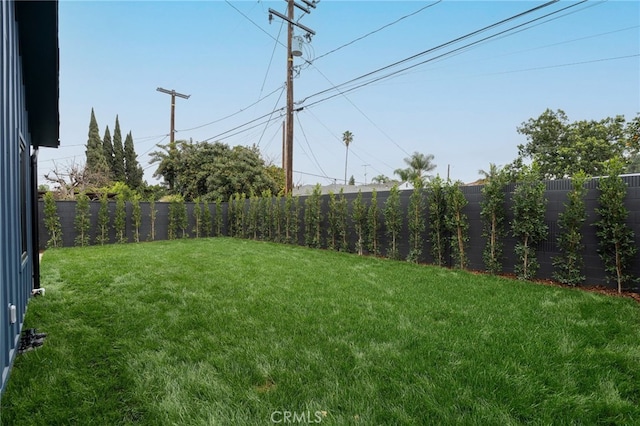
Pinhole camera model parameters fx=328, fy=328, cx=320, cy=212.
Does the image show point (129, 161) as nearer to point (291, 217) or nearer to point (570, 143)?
point (291, 217)

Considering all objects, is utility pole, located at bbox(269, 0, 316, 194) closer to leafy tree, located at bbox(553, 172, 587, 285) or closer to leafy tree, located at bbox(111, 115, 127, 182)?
leafy tree, located at bbox(553, 172, 587, 285)

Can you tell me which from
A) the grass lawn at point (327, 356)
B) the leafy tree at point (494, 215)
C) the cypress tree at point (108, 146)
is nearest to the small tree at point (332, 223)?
the leafy tree at point (494, 215)

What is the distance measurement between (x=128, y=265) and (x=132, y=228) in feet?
18.7

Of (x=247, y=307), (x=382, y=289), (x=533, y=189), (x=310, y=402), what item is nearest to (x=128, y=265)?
(x=247, y=307)

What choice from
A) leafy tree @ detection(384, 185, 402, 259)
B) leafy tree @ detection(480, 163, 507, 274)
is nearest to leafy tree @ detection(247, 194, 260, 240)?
leafy tree @ detection(384, 185, 402, 259)

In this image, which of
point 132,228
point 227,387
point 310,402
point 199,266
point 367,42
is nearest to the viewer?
point 310,402

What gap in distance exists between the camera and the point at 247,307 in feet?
11.4

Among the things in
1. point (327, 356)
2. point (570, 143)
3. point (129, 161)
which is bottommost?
point (327, 356)

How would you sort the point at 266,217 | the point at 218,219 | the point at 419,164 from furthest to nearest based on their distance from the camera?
1. the point at 419,164
2. the point at 218,219
3. the point at 266,217

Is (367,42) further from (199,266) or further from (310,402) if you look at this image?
(310,402)

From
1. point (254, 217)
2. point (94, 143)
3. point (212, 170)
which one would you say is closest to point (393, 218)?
point (254, 217)

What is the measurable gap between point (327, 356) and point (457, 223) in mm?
4300

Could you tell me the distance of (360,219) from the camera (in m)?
7.81

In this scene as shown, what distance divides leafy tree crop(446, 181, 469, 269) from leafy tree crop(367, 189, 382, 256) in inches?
71.1
